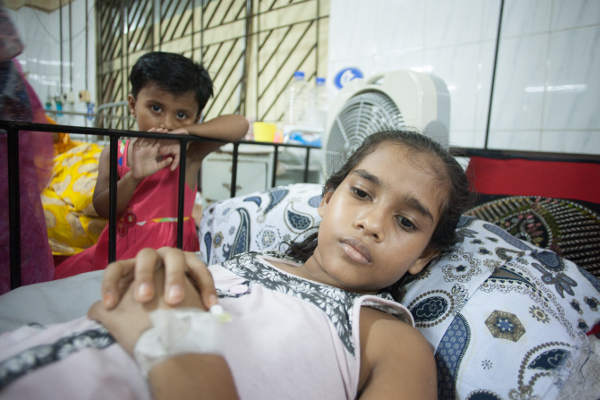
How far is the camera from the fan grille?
1.08 meters

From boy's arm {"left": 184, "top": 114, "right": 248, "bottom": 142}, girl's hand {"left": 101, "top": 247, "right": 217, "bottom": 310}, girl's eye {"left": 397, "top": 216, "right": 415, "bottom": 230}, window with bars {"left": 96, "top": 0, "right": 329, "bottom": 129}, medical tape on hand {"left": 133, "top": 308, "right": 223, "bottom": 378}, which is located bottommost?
medical tape on hand {"left": 133, "top": 308, "right": 223, "bottom": 378}

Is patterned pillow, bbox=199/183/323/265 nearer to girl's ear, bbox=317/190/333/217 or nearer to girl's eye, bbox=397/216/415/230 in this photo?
girl's ear, bbox=317/190/333/217

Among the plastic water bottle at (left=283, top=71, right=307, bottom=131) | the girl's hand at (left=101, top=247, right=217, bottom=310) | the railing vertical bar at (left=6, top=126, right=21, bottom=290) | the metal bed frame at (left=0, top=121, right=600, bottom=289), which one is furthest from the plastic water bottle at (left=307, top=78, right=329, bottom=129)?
the girl's hand at (left=101, top=247, right=217, bottom=310)

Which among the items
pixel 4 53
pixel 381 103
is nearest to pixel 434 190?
pixel 381 103

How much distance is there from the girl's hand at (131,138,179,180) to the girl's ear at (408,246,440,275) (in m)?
0.72

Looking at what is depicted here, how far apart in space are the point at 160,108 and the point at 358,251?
30.3 inches

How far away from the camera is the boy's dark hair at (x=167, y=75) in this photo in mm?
995

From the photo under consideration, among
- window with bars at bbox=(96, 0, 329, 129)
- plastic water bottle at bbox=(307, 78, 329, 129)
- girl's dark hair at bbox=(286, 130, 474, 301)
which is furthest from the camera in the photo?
window with bars at bbox=(96, 0, 329, 129)

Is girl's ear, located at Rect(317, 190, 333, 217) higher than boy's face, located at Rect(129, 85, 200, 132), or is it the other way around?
boy's face, located at Rect(129, 85, 200, 132)

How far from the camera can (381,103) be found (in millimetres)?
1099

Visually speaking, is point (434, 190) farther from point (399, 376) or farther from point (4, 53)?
point (4, 53)

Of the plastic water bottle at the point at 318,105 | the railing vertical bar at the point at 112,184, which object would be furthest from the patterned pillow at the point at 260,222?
the plastic water bottle at the point at 318,105

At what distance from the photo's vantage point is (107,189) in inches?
41.6

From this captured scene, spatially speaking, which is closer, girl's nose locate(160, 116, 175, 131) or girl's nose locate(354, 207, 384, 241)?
girl's nose locate(354, 207, 384, 241)
